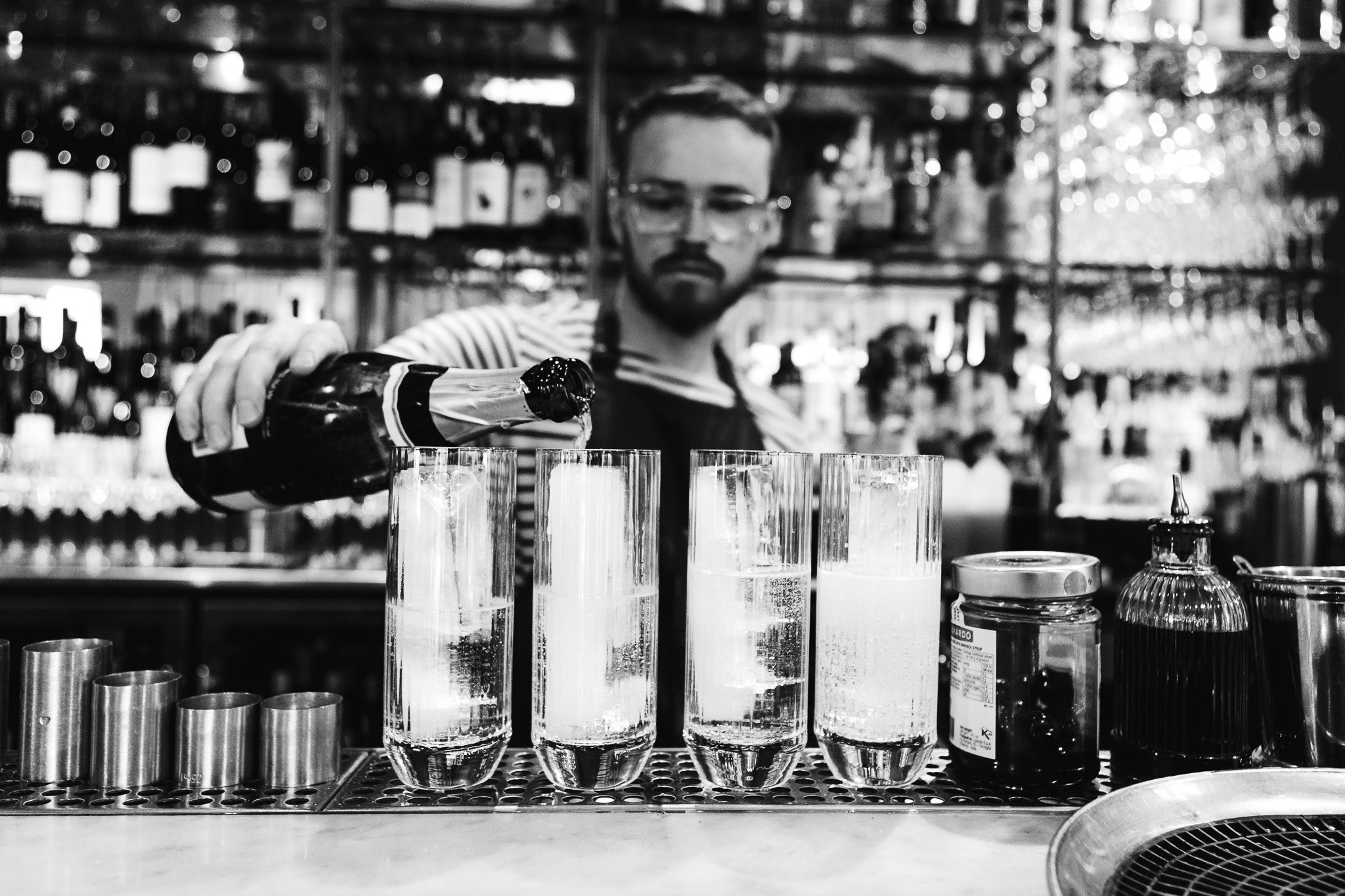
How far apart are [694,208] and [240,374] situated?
908mm

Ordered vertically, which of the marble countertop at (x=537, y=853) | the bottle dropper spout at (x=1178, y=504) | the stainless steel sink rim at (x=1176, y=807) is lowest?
the marble countertop at (x=537, y=853)

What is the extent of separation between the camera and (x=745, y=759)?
0.72 m

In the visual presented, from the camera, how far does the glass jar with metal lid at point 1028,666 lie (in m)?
0.78

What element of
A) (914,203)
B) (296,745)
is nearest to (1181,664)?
(296,745)

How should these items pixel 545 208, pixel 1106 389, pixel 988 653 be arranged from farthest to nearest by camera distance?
pixel 1106 389 → pixel 545 208 → pixel 988 653

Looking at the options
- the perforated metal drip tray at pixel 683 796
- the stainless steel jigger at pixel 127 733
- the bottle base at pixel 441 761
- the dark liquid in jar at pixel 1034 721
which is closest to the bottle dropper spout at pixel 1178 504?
the dark liquid in jar at pixel 1034 721

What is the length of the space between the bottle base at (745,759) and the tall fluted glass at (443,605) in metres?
0.15

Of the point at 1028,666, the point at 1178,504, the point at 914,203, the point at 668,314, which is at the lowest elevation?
the point at 1028,666

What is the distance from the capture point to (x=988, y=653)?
2.58 ft

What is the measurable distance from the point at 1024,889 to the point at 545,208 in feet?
7.22

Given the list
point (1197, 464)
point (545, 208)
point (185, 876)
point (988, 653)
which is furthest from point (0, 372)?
point (1197, 464)

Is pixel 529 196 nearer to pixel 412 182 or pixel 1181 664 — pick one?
pixel 412 182

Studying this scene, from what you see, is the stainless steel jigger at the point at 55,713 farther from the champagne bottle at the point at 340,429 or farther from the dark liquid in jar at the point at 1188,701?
the dark liquid in jar at the point at 1188,701

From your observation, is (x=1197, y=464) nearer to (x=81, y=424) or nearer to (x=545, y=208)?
(x=545, y=208)
